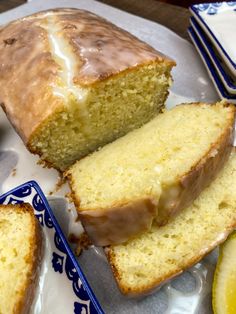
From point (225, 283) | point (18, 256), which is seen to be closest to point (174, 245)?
point (225, 283)

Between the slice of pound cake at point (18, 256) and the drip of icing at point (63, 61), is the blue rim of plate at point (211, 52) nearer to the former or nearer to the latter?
the drip of icing at point (63, 61)

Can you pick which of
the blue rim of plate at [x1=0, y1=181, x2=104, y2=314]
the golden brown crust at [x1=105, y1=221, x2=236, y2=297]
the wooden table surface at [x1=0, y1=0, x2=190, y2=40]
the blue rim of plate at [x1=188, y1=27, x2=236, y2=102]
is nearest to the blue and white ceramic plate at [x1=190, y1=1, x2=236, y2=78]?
the blue rim of plate at [x1=188, y1=27, x2=236, y2=102]

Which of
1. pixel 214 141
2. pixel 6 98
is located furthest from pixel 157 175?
pixel 6 98

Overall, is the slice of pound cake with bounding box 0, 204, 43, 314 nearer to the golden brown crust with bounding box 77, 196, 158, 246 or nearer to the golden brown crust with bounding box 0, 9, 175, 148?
the golden brown crust with bounding box 77, 196, 158, 246

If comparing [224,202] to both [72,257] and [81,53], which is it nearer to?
[72,257]

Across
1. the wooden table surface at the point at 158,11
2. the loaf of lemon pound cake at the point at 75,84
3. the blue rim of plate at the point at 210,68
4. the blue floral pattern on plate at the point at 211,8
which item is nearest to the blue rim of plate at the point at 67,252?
the loaf of lemon pound cake at the point at 75,84

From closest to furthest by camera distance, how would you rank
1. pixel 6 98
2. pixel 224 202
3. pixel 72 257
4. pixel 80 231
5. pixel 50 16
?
pixel 72 257
pixel 224 202
pixel 80 231
pixel 6 98
pixel 50 16
